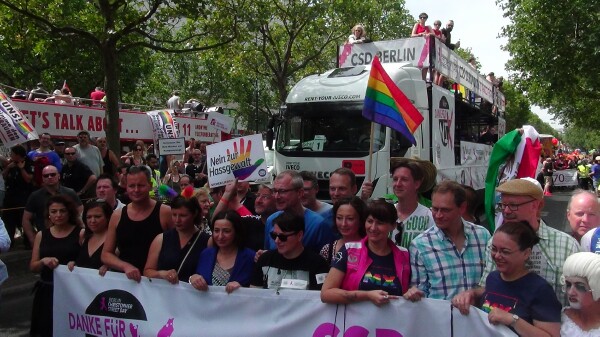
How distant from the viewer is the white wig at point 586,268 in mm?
3096

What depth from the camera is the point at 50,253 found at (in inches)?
202

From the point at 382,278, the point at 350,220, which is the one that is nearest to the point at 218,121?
the point at 350,220

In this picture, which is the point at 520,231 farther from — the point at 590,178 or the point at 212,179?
the point at 590,178

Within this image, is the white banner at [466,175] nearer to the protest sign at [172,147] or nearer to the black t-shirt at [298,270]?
the protest sign at [172,147]

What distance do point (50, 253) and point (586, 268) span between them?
3935mm

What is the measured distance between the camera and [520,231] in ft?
10.9

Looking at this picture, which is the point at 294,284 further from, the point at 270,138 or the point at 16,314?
the point at 270,138

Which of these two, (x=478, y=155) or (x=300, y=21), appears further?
(x=300, y=21)

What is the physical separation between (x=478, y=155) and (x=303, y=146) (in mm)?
5989

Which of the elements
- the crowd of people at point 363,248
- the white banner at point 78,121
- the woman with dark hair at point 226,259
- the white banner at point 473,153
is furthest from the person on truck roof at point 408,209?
the white banner at point 78,121

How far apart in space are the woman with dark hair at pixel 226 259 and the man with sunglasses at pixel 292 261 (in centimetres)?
28

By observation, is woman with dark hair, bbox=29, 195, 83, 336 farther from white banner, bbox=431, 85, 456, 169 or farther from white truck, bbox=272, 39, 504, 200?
white banner, bbox=431, 85, 456, 169

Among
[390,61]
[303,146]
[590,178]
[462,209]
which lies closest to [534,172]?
[462,209]

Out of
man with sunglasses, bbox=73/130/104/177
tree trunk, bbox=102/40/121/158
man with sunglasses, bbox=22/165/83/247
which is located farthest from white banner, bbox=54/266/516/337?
tree trunk, bbox=102/40/121/158
